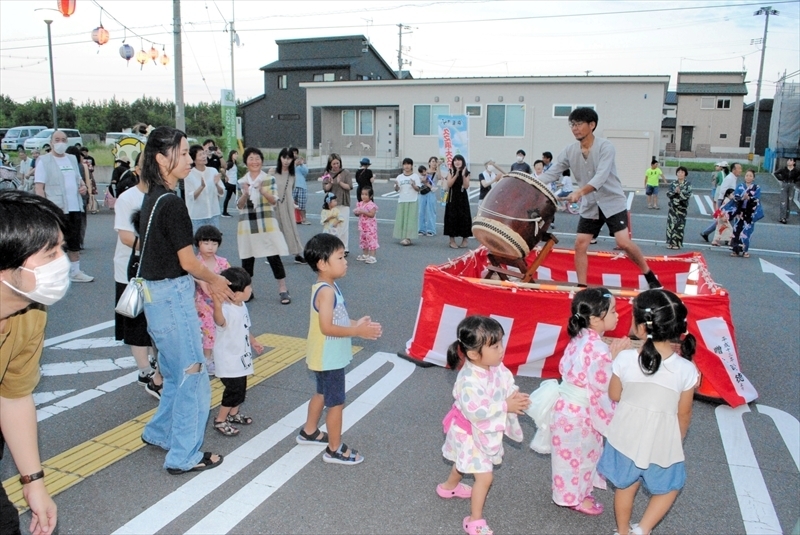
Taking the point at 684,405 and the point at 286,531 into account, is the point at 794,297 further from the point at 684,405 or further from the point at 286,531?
the point at 286,531

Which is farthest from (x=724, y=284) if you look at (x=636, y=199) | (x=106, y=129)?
(x=106, y=129)

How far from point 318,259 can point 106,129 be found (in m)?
53.1

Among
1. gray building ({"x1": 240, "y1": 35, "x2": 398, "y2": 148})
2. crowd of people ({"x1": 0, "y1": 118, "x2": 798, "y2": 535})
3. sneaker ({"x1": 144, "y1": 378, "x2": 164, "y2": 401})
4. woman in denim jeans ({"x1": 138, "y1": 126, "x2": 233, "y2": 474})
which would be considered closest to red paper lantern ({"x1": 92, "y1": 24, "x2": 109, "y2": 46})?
crowd of people ({"x1": 0, "y1": 118, "x2": 798, "y2": 535})

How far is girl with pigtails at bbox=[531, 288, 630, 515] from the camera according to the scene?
326 cm

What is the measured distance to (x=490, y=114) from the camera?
28781 millimetres

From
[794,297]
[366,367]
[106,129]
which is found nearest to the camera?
[366,367]

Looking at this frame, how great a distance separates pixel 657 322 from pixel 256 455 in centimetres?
262

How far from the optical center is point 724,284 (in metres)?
9.30

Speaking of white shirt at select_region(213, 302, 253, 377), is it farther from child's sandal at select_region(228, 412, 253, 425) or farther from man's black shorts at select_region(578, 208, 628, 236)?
man's black shorts at select_region(578, 208, 628, 236)

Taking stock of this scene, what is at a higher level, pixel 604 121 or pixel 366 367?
pixel 604 121

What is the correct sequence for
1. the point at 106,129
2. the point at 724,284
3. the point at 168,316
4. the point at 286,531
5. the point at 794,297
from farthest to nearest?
1. the point at 106,129
2. the point at 724,284
3. the point at 794,297
4. the point at 168,316
5. the point at 286,531

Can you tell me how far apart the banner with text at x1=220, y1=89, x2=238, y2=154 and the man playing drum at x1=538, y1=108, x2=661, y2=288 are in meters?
17.7

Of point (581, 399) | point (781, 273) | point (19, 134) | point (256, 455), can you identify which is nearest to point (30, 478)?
point (256, 455)

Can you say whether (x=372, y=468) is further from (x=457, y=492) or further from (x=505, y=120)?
(x=505, y=120)
